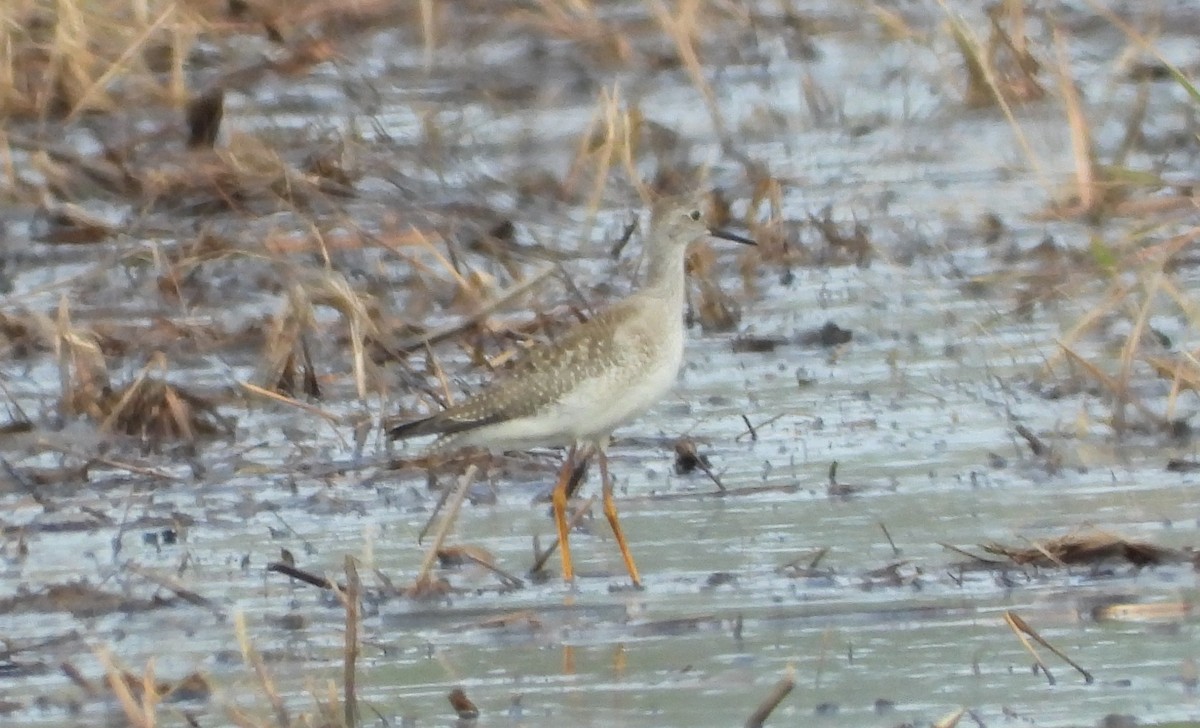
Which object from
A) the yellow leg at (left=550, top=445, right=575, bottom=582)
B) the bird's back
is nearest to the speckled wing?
the bird's back

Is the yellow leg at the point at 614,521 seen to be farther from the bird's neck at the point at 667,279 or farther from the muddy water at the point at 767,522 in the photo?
the bird's neck at the point at 667,279

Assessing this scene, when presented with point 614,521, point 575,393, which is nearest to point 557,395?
point 575,393

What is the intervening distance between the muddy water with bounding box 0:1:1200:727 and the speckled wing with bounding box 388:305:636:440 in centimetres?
29

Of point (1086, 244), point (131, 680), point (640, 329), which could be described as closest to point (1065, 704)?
point (131, 680)

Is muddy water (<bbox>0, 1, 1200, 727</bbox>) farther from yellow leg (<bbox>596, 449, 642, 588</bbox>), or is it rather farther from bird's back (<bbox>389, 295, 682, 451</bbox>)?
bird's back (<bbox>389, 295, 682, 451</bbox>)

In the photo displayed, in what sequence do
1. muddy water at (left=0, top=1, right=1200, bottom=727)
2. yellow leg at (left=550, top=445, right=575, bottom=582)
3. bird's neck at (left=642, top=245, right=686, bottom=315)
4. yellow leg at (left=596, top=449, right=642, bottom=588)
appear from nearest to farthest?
muddy water at (left=0, top=1, right=1200, bottom=727) < yellow leg at (left=596, top=449, right=642, bottom=588) < yellow leg at (left=550, top=445, right=575, bottom=582) < bird's neck at (left=642, top=245, right=686, bottom=315)

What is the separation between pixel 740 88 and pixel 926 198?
2.34m

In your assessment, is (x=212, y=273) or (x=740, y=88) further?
(x=740, y=88)

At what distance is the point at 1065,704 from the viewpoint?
5316 millimetres

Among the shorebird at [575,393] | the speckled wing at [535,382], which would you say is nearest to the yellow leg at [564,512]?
the shorebird at [575,393]

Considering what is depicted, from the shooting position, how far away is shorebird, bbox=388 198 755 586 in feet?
24.6

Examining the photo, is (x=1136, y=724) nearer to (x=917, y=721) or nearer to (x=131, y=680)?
(x=917, y=721)

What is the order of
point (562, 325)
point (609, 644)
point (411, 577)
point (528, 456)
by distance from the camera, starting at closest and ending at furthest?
1. point (609, 644)
2. point (411, 577)
3. point (528, 456)
4. point (562, 325)

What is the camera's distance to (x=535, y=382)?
25.0ft
